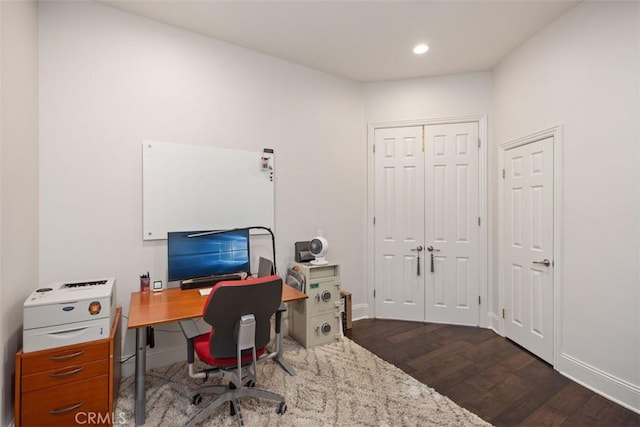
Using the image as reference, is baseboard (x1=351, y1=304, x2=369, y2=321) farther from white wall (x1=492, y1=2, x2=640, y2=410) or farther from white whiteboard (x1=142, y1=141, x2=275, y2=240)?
white wall (x1=492, y1=2, x2=640, y2=410)

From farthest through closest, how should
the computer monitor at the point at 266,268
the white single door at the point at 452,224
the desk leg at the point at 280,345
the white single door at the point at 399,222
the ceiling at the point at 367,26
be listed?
the white single door at the point at 399,222
the white single door at the point at 452,224
the computer monitor at the point at 266,268
the ceiling at the point at 367,26
the desk leg at the point at 280,345

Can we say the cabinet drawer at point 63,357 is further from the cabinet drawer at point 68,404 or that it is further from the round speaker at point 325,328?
the round speaker at point 325,328

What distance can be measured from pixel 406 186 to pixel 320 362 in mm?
2247

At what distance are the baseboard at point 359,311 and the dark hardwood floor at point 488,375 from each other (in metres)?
0.22

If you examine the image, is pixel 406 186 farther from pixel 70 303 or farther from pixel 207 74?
pixel 70 303

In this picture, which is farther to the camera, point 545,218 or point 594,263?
point 545,218

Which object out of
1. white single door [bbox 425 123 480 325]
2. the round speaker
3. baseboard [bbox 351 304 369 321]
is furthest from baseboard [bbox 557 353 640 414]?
the round speaker

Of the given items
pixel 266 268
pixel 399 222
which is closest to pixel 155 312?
pixel 266 268

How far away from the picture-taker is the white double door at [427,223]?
3.49m

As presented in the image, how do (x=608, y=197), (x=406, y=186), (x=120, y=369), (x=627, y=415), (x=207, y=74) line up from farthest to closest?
(x=406, y=186) < (x=207, y=74) < (x=120, y=369) < (x=608, y=197) < (x=627, y=415)

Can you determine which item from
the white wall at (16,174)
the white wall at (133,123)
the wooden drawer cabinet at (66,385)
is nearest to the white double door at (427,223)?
the white wall at (133,123)

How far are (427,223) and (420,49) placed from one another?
6.32 feet

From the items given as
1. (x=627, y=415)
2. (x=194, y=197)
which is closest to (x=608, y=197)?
(x=627, y=415)

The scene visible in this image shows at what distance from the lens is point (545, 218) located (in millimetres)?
2684
